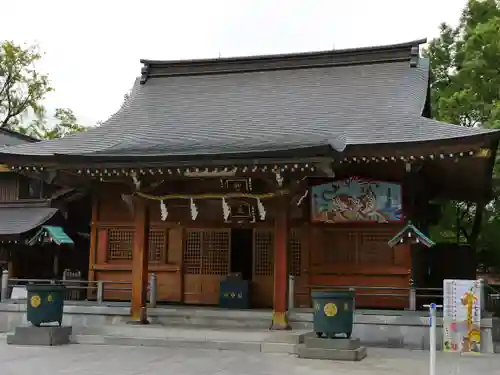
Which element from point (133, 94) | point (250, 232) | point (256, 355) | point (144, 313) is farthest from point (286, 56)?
point (256, 355)

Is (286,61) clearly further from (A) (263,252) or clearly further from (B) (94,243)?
(B) (94,243)

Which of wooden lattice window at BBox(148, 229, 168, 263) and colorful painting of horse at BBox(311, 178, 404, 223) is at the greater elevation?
colorful painting of horse at BBox(311, 178, 404, 223)

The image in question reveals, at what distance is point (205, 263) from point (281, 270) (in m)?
3.71

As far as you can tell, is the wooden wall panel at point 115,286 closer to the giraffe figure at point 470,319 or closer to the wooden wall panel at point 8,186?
the wooden wall panel at point 8,186

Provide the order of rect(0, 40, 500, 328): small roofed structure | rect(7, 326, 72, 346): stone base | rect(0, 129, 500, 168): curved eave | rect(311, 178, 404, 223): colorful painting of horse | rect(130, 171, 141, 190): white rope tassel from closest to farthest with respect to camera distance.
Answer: rect(0, 129, 500, 168): curved eave, rect(7, 326, 72, 346): stone base, rect(0, 40, 500, 328): small roofed structure, rect(130, 171, 141, 190): white rope tassel, rect(311, 178, 404, 223): colorful painting of horse

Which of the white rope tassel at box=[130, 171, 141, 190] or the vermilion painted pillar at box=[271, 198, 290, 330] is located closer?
the vermilion painted pillar at box=[271, 198, 290, 330]

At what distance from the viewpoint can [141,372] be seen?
9.16 meters

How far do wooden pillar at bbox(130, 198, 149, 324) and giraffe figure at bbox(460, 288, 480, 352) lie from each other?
6.89m

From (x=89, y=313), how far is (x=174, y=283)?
99.1 inches

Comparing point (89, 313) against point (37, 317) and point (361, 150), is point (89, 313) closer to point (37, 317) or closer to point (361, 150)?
point (37, 317)

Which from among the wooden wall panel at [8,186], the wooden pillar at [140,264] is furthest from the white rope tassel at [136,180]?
the wooden wall panel at [8,186]

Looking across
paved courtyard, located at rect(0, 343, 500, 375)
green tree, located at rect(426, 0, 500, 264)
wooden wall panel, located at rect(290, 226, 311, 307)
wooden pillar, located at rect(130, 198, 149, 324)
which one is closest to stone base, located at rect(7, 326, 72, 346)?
paved courtyard, located at rect(0, 343, 500, 375)

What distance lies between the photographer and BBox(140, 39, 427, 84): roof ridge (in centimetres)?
1897

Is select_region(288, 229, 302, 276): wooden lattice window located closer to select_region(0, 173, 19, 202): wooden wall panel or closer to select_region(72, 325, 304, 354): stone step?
select_region(72, 325, 304, 354): stone step
